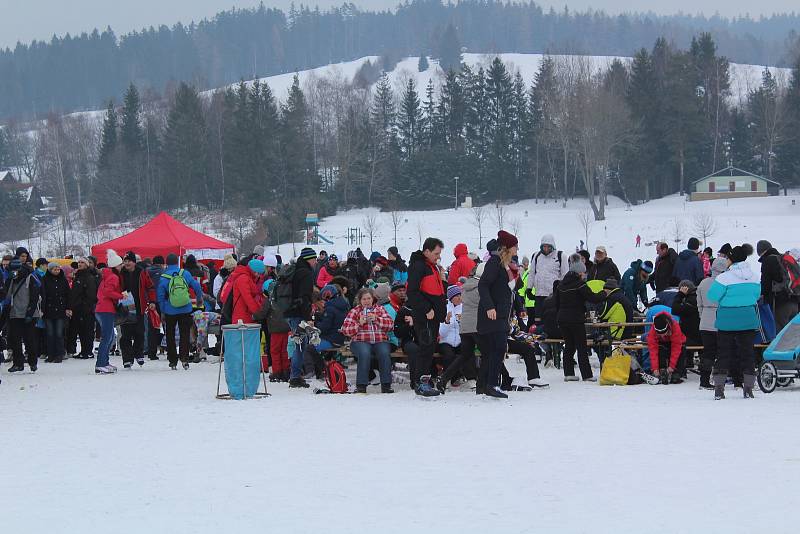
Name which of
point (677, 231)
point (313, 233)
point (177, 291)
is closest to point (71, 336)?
point (177, 291)

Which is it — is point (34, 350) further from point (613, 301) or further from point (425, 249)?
point (613, 301)

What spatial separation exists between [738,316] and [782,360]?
2.99ft

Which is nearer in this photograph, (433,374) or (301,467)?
(301,467)

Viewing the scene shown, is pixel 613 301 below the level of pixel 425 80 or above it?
below

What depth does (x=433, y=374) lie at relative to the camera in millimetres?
12414

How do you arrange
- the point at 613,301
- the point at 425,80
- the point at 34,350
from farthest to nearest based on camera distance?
1. the point at 425,80
2. the point at 34,350
3. the point at 613,301

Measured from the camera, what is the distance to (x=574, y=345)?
1300cm

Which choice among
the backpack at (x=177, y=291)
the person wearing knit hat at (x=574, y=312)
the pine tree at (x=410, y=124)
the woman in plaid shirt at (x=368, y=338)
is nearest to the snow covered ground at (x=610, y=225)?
the pine tree at (x=410, y=124)

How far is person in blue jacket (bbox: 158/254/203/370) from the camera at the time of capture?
49.4ft

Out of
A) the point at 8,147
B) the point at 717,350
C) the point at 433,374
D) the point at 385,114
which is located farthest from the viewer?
the point at 8,147

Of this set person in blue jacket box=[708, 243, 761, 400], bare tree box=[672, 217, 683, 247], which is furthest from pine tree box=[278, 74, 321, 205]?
person in blue jacket box=[708, 243, 761, 400]

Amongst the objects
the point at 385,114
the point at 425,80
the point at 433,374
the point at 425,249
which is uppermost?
the point at 425,80

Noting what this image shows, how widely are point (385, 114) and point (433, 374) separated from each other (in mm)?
95043

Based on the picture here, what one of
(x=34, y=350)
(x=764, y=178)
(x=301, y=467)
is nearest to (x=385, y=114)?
(x=764, y=178)
